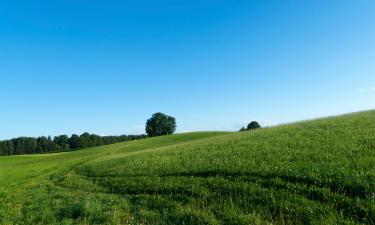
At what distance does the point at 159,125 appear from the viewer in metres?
139

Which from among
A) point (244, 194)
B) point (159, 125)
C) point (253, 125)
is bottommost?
point (244, 194)

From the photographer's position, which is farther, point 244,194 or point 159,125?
point 159,125

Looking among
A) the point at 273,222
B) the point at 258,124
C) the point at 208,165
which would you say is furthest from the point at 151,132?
the point at 273,222

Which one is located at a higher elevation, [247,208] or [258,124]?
[258,124]

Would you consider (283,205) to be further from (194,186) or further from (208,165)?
(208,165)

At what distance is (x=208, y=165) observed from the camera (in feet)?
62.2

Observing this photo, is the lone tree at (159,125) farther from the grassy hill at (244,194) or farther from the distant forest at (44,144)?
the grassy hill at (244,194)

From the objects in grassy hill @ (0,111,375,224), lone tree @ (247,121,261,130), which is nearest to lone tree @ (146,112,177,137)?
lone tree @ (247,121,261,130)

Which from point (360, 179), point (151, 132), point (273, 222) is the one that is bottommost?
point (273, 222)

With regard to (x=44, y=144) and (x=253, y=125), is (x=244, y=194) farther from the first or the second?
(x=44, y=144)

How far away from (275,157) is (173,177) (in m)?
5.27

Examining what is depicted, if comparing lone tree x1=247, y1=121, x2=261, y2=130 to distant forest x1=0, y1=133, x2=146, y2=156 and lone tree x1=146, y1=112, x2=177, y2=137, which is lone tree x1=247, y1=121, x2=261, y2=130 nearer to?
lone tree x1=146, y1=112, x2=177, y2=137

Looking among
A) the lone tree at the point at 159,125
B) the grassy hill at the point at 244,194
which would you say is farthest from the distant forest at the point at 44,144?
the grassy hill at the point at 244,194

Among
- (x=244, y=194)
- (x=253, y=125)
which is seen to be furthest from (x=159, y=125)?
(x=244, y=194)
